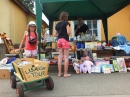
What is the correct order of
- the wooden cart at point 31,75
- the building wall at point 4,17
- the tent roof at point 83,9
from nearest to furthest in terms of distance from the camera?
1. the wooden cart at point 31,75
2. the tent roof at point 83,9
3. the building wall at point 4,17

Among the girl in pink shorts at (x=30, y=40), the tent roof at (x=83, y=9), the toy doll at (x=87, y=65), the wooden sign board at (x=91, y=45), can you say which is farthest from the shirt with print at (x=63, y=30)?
the tent roof at (x=83, y=9)

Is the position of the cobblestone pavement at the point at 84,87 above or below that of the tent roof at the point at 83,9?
below

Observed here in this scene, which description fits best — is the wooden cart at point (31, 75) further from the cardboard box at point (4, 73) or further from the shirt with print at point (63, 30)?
the shirt with print at point (63, 30)

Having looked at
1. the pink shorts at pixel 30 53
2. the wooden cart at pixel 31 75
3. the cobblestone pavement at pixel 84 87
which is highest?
the pink shorts at pixel 30 53

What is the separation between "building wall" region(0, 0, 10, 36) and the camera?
33.3 ft

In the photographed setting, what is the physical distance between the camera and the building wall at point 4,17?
10141mm

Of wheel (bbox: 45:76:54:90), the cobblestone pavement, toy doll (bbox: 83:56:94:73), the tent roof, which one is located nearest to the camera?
the cobblestone pavement

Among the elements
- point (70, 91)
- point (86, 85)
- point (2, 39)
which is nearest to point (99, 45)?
point (86, 85)

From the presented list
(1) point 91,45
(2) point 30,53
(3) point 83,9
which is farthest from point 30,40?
(3) point 83,9

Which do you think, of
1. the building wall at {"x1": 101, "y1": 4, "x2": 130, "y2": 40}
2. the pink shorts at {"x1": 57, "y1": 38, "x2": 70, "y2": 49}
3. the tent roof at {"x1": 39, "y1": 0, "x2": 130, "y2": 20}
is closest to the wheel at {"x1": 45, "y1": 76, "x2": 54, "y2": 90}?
the pink shorts at {"x1": 57, "y1": 38, "x2": 70, "y2": 49}

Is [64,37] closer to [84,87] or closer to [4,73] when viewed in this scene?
[84,87]

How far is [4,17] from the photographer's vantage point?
10570mm

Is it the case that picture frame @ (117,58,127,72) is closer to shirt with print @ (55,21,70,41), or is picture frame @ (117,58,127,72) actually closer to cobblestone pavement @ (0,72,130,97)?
cobblestone pavement @ (0,72,130,97)

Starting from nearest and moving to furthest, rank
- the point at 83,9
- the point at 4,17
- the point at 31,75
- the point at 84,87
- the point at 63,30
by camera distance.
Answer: the point at 31,75, the point at 84,87, the point at 63,30, the point at 83,9, the point at 4,17
